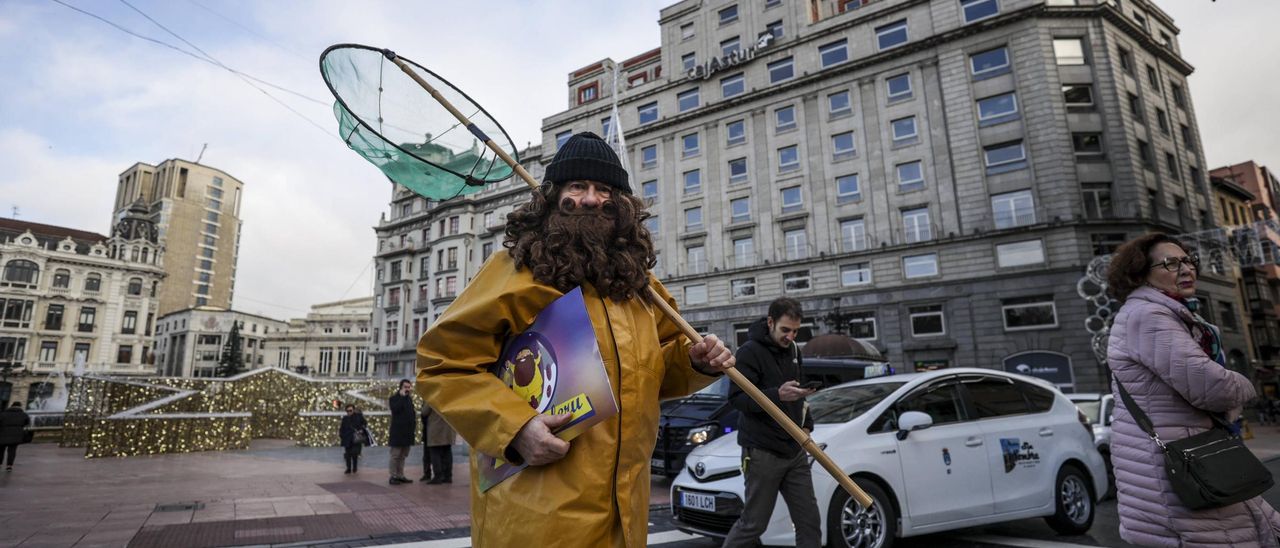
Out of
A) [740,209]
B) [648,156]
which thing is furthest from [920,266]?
[648,156]

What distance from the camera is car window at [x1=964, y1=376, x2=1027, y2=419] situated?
583 cm

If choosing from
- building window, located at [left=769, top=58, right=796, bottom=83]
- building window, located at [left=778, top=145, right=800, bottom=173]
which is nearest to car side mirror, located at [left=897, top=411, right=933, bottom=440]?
building window, located at [left=778, top=145, right=800, bottom=173]

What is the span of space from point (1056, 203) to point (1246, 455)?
105ft

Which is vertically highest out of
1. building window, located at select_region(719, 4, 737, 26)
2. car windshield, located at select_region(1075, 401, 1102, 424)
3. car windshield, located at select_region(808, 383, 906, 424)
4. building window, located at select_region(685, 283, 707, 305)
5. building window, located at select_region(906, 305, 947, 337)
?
building window, located at select_region(719, 4, 737, 26)

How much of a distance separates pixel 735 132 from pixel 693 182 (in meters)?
4.33

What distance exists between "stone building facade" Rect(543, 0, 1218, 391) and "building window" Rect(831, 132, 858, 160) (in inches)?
4.6

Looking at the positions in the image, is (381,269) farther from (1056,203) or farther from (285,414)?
(1056,203)

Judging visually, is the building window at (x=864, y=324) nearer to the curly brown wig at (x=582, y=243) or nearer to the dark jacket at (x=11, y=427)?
the dark jacket at (x=11, y=427)

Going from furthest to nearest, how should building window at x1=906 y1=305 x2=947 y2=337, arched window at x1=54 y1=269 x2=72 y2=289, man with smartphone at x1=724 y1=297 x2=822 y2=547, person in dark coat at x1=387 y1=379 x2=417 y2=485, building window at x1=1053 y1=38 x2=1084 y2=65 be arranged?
1. arched window at x1=54 y1=269 x2=72 y2=289
2. building window at x1=1053 y1=38 x2=1084 y2=65
3. building window at x1=906 y1=305 x2=947 y2=337
4. person in dark coat at x1=387 y1=379 x2=417 y2=485
5. man with smartphone at x1=724 y1=297 x2=822 y2=547

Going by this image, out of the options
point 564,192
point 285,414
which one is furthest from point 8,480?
point 564,192

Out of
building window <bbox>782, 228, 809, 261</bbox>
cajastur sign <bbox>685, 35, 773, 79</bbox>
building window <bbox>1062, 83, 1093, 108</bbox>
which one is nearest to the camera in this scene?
building window <bbox>1062, 83, 1093, 108</bbox>

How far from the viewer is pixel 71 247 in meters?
67.2

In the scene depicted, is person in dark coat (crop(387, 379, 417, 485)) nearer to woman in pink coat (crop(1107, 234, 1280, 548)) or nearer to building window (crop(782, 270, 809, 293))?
woman in pink coat (crop(1107, 234, 1280, 548))

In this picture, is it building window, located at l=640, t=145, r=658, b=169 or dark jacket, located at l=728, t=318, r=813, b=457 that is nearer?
dark jacket, located at l=728, t=318, r=813, b=457
